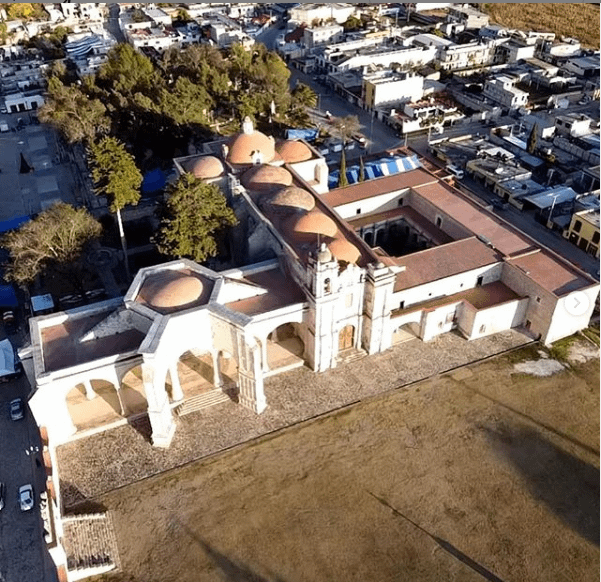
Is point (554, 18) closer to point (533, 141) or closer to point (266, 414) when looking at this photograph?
point (533, 141)

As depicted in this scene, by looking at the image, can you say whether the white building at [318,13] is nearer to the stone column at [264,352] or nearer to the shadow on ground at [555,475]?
the stone column at [264,352]

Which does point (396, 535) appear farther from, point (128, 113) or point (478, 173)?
point (128, 113)

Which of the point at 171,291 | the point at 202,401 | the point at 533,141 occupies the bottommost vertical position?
the point at 202,401

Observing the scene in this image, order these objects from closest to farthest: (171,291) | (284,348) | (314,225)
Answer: (171,291)
(314,225)
(284,348)

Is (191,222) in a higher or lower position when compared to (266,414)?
higher

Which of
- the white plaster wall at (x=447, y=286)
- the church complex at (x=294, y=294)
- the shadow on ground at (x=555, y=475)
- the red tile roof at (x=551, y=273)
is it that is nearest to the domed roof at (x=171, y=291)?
the church complex at (x=294, y=294)

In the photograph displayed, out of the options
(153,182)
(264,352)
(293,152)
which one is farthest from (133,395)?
(153,182)

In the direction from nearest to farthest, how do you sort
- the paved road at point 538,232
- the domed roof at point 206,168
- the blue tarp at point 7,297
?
1. the blue tarp at point 7,297
2. the domed roof at point 206,168
3. the paved road at point 538,232
